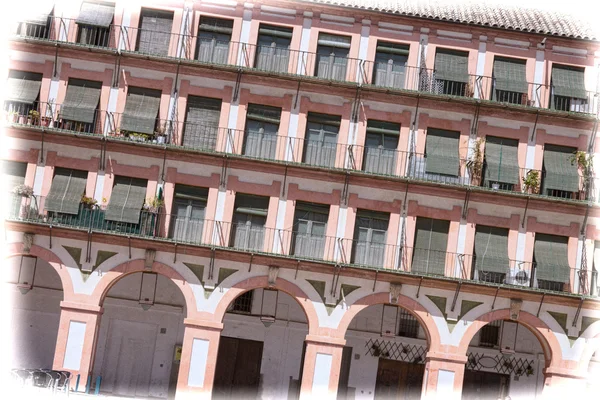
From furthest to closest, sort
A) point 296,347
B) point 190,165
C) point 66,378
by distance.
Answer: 1. point 296,347
2. point 190,165
3. point 66,378

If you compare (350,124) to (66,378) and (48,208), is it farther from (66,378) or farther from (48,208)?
(66,378)

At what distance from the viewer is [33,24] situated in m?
35.8

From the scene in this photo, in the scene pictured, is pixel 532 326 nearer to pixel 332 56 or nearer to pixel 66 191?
pixel 332 56

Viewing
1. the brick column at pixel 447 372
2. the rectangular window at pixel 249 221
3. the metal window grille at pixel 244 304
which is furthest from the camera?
the metal window grille at pixel 244 304

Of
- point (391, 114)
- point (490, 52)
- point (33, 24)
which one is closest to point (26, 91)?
point (33, 24)

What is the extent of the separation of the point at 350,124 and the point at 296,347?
9224mm

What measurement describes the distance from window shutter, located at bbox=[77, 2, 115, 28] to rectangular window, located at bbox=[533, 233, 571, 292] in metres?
18.0

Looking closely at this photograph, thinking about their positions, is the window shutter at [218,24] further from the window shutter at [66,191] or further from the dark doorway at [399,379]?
the dark doorway at [399,379]

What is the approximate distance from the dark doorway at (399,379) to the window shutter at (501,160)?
854 centimetres

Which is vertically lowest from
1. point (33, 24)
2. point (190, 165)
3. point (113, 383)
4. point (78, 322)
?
point (113, 383)

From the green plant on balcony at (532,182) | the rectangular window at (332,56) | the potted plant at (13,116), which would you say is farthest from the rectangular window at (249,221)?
the green plant on balcony at (532,182)

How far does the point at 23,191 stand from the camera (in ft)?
113

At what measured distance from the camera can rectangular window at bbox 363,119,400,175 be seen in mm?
35562

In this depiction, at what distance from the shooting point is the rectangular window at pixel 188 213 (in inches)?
1377
